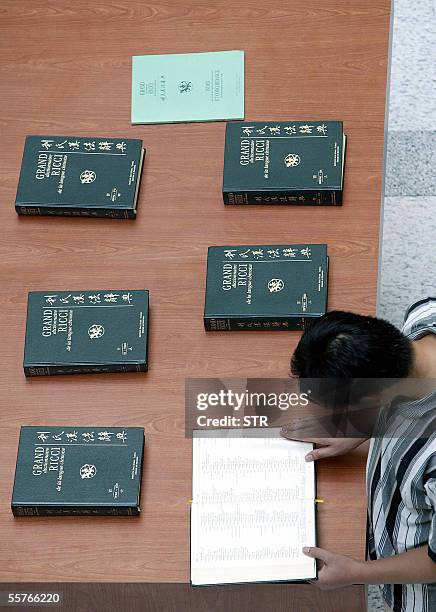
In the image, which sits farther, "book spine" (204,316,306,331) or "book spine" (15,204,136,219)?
"book spine" (15,204,136,219)

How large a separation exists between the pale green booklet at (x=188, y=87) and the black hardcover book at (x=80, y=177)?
12cm

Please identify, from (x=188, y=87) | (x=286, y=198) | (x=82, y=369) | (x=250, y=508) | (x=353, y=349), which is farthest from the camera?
(x=188, y=87)

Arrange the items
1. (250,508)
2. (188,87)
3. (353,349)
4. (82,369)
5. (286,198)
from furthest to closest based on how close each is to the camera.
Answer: (188,87)
(286,198)
(82,369)
(250,508)
(353,349)

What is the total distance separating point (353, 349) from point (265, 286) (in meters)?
0.37

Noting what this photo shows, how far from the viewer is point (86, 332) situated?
1801 mm

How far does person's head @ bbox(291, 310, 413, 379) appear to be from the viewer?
58.2 inches

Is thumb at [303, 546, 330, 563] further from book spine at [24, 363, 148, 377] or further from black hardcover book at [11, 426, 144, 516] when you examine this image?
book spine at [24, 363, 148, 377]

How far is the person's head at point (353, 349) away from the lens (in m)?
1.48

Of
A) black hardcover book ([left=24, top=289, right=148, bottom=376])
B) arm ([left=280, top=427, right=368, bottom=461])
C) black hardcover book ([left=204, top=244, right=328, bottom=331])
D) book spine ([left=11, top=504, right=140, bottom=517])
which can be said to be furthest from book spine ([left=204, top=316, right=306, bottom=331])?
book spine ([left=11, top=504, right=140, bottom=517])

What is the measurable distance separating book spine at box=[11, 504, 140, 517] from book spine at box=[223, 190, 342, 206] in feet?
2.28

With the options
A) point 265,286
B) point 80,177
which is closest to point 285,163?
point 265,286

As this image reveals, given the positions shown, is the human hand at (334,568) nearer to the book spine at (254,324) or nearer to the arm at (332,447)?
the arm at (332,447)

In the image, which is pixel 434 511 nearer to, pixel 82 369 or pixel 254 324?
pixel 254 324

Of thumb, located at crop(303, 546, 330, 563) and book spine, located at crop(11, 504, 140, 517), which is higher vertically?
book spine, located at crop(11, 504, 140, 517)
